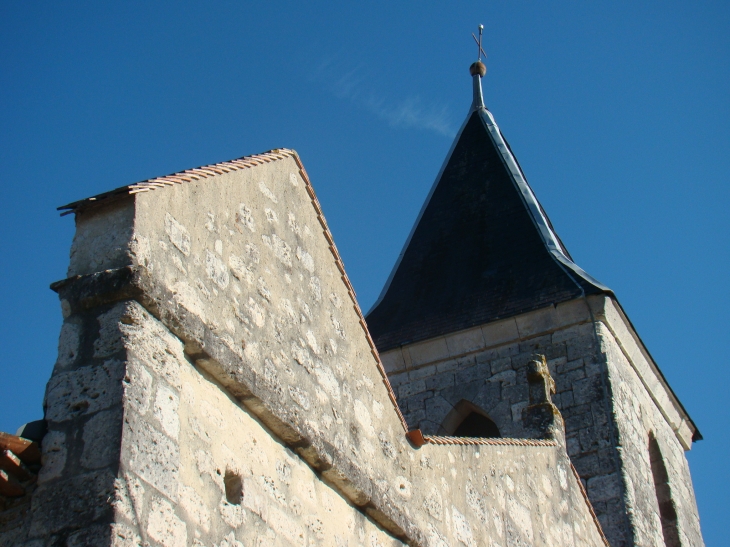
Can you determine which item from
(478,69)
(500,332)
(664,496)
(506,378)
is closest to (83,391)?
(506,378)

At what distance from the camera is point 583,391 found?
1014 cm

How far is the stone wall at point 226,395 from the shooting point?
3.19m

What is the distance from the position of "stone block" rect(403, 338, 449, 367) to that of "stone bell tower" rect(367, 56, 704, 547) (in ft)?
0.03

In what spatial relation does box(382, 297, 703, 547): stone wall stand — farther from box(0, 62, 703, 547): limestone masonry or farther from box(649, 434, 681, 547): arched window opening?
box(0, 62, 703, 547): limestone masonry

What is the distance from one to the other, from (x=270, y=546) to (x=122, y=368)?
0.86 meters

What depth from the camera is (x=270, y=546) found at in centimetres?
370

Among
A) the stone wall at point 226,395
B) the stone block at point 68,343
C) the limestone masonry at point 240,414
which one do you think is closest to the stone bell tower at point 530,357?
the limestone masonry at point 240,414

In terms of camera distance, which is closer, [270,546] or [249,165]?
[270,546]

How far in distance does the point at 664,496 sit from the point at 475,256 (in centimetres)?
341

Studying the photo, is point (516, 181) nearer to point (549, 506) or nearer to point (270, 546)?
point (549, 506)

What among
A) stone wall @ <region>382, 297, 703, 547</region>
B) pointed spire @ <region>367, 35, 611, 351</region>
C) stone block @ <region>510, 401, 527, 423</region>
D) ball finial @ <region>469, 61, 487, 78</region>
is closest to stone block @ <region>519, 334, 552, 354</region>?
stone wall @ <region>382, 297, 703, 547</region>

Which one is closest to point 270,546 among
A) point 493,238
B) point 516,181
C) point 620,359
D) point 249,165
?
point 249,165

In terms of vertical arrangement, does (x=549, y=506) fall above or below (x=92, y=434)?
above

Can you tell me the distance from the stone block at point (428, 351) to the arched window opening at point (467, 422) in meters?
0.65
